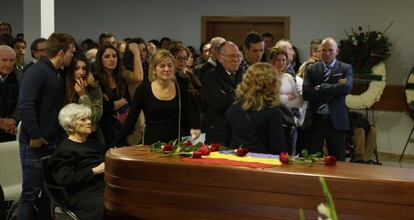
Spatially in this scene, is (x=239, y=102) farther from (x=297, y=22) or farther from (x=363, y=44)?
(x=297, y=22)

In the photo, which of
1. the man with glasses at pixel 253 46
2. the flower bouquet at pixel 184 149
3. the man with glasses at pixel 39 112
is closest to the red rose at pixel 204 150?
the flower bouquet at pixel 184 149

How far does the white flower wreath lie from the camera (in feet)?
28.1

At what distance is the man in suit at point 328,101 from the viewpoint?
544 centimetres

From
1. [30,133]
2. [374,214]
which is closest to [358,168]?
[374,214]

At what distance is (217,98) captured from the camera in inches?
178

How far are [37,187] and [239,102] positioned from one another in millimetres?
1414

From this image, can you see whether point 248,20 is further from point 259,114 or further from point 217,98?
point 259,114

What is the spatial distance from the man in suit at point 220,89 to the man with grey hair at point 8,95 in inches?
61.3

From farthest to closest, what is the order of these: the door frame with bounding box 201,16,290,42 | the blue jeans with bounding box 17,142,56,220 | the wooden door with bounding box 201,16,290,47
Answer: the wooden door with bounding box 201,16,290,47 → the door frame with bounding box 201,16,290,42 → the blue jeans with bounding box 17,142,56,220

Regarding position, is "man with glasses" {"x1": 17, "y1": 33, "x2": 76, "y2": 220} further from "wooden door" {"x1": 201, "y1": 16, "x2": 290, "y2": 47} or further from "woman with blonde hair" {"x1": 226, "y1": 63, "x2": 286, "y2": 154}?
"wooden door" {"x1": 201, "y1": 16, "x2": 290, "y2": 47}

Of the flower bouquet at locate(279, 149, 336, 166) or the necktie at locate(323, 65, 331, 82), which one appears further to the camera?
the necktie at locate(323, 65, 331, 82)

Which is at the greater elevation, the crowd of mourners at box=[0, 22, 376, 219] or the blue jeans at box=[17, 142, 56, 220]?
the crowd of mourners at box=[0, 22, 376, 219]

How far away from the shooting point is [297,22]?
30.9ft

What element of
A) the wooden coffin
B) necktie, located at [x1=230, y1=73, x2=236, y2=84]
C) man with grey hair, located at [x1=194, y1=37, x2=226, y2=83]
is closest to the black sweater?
the wooden coffin
